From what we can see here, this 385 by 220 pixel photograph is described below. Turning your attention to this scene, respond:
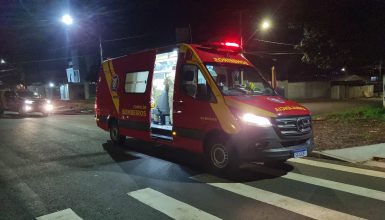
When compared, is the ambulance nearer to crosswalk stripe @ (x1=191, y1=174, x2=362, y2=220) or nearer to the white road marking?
crosswalk stripe @ (x1=191, y1=174, x2=362, y2=220)

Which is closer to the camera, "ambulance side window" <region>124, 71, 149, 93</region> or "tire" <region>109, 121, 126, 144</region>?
"ambulance side window" <region>124, 71, 149, 93</region>

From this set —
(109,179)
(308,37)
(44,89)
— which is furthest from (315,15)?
(44,89)

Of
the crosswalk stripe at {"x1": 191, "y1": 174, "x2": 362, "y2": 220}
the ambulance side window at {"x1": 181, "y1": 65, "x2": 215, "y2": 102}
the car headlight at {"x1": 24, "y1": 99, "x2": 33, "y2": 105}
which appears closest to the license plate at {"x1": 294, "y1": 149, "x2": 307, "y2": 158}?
the crosswalk stripe at {"x1": 191, "y1": 174, "x2": 362, "y2": 220}

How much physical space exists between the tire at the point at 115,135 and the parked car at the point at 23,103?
15.6 metres

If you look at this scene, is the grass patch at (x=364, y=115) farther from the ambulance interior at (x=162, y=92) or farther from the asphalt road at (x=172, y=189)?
the ambulance interior at (x=162, y=92)

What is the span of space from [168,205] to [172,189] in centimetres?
89

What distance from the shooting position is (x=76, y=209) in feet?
19.4

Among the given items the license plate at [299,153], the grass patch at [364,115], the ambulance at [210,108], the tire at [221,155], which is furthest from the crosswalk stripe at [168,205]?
the grass patch at [364,115]

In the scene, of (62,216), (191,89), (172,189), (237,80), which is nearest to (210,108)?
(191,89)

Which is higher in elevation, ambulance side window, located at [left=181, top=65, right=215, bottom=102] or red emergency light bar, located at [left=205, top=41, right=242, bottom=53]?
red emergency light bar, located at [left=205, top=41, right=242, bottom=53]

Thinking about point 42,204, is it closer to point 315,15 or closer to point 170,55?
point 170,55

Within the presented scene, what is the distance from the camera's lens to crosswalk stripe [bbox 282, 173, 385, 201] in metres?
6.25

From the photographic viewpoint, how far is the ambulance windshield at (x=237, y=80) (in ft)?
26.7

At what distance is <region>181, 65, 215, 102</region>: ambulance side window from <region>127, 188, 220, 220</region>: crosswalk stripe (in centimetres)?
232
